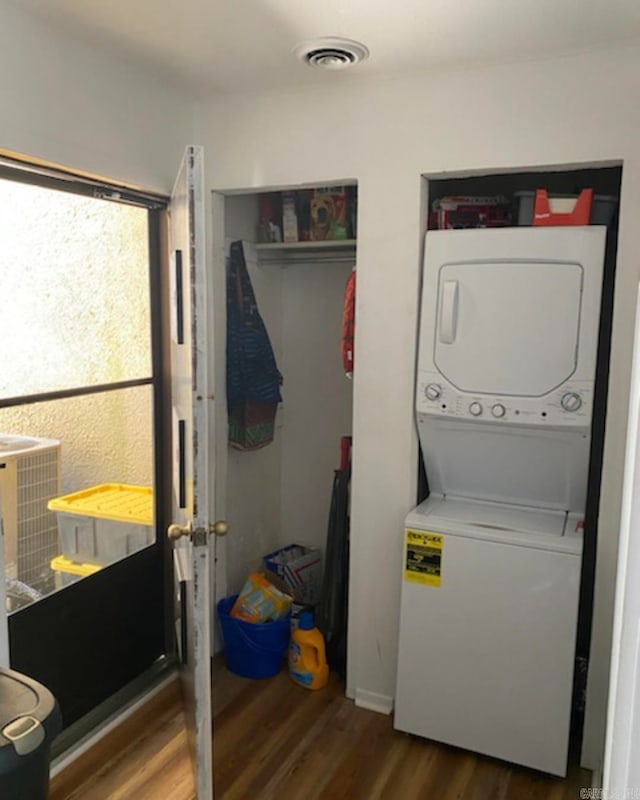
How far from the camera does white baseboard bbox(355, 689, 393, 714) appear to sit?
2490 mm

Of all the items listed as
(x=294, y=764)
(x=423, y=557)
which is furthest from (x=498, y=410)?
(x=294, y=764)

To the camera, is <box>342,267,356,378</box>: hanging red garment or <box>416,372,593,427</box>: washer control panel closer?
<box>416,372,593,427</box>: washer control panel

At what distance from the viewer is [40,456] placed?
2.16 meters

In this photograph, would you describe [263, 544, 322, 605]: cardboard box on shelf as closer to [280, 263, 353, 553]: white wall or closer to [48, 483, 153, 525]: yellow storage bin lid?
[280, 263, 353, 553]: white wall

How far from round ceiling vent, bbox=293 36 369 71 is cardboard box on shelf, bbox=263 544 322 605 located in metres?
2.09

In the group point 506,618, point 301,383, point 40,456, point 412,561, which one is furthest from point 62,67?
point 506,618

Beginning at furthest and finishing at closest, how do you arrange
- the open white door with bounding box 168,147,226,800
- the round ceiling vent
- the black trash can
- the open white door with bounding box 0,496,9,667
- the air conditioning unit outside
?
the air conditioning unit outside
the round ceiling vent
the open white door with bounding box 168,147,226,800
the open white door with bounding box 0,496,9,667
the black trash can

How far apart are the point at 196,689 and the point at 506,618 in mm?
1003

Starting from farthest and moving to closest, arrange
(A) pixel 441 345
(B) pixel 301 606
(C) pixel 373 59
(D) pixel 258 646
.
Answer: (B) pixel 301 606 → (D) pixel 258 646 → (A) pixel 441 345 → (C) pixel 373 59

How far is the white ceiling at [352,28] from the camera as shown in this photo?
171cm

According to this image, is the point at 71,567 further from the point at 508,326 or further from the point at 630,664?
the point at 630,664

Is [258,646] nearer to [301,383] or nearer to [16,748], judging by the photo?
[301,383]

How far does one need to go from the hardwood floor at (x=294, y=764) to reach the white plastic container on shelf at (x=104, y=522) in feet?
2.01

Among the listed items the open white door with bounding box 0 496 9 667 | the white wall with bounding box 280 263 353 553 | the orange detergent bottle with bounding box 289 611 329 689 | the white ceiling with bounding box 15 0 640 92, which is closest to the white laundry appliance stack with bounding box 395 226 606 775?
the orange detergent bottle with bounding box 289 611 329 689
